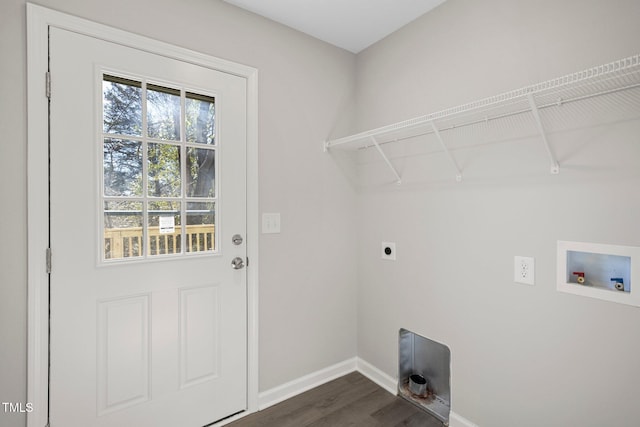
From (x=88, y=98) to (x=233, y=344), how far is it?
149 cm

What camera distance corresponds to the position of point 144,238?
1574 mm

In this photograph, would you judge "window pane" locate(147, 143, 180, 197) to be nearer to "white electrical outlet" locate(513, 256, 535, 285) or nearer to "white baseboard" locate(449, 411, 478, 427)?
"white electrical outlet" locate(513, 256, 535, 285)

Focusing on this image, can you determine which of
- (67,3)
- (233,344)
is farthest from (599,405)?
(67,3)

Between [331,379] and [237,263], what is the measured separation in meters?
1.16

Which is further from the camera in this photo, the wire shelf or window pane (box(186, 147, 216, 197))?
window pane (box(186, 147, 216, 197))

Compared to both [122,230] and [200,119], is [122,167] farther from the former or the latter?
[200,119]

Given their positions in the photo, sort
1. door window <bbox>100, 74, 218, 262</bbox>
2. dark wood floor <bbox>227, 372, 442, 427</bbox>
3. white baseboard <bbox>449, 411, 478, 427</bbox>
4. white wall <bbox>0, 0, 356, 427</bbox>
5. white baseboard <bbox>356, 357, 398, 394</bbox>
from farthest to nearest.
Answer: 1. white baseboard <bbox>356, 357, 398, 394</bbox>
2. dark wood floor <bbox>227, 372, 442, 427</bbox>
3. white baseboard <bbox>449, 411, 478, 427</bbox>
4. door window <bbox>100, 74, 218, 262</bbox>
5. white wall <bbox>0, 0, 356, 427</bbox>

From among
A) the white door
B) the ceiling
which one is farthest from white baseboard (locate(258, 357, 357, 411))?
the ceiling

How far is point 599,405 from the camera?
4.13ft

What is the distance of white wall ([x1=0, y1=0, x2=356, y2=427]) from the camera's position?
4.24ft

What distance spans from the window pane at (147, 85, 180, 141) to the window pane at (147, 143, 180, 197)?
0.07m

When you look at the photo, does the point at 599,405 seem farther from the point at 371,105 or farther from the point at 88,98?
the point at 88,98

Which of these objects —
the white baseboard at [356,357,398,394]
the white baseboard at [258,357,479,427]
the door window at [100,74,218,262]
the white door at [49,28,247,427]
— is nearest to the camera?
the white door at [49,28,247,427]

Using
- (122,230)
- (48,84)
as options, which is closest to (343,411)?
(122,230)
